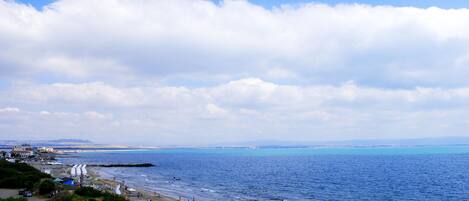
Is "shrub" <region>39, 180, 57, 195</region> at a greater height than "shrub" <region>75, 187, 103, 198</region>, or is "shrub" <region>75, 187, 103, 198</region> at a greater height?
"shrub" <region>39, 180, 57, 195</region>

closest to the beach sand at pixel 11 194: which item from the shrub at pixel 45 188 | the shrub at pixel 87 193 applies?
the shrub at pixel 45 188

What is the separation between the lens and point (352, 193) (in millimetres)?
69500

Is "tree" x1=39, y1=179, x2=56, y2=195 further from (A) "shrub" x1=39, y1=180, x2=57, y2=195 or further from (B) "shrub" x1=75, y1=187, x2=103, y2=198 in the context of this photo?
(B) "shrub" x1=75, y1=187, x2=103, y2=198

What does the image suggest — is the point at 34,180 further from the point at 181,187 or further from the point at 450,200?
the point at 450,200

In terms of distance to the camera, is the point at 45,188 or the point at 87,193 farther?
the point at 45,188

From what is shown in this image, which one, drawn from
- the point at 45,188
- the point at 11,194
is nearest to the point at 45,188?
the point at 45,188

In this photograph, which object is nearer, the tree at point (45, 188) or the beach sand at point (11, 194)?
the beach sand at point (11, 194)

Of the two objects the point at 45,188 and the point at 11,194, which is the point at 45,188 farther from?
the point at 11,194

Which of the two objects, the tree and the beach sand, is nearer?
the beach sand

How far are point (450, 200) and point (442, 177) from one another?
37.8 m

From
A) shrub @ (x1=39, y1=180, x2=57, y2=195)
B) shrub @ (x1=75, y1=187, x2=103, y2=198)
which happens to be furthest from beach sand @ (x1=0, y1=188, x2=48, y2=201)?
shrub @ (x1=75, y1=187, x2=103, y2=198)

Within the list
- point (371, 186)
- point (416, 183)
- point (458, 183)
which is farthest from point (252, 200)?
point (458, 183)

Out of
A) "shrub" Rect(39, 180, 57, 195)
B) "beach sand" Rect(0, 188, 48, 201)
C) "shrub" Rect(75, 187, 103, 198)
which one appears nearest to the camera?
"beach sand" Rect(0, 188, 48, 201)

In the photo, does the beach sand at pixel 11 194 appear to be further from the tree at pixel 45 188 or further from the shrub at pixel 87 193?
the shrub at pixel 87 193
